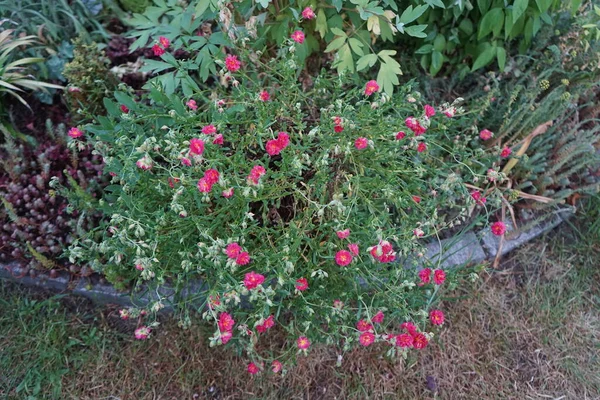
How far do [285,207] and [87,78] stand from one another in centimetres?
117

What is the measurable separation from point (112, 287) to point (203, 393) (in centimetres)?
62

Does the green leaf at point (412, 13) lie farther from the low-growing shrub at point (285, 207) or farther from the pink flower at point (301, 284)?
the pink flower at point (301, 284)

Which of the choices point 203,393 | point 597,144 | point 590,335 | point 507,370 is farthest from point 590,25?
point 203,393

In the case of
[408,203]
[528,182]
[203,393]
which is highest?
[408,203]

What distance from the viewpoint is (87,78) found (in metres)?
2.42

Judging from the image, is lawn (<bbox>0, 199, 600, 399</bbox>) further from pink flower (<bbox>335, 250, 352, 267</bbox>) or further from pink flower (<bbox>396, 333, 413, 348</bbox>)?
pink flower (<bbox>335, 250, 352, 267</bbox>)

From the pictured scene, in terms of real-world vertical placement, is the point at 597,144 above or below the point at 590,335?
above

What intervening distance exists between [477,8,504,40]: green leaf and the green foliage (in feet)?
5.92

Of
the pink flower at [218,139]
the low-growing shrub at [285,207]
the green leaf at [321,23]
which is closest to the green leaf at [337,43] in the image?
the green leaf at [321,23]

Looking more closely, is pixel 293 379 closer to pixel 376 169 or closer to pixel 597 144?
pixel 376 169

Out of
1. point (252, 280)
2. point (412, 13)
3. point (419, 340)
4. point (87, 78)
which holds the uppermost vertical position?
point (412, 13)

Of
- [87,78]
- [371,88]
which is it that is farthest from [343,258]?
[87,78]

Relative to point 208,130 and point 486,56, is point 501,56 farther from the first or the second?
point 208,130

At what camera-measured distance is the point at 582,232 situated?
2.71 metres
